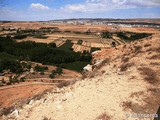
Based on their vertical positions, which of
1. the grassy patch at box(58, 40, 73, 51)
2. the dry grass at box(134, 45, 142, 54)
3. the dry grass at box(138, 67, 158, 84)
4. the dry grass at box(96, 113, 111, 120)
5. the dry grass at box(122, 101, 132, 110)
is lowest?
the grassy patch at box(58, 40, 73, 51)

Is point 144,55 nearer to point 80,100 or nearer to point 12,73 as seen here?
point 80,100

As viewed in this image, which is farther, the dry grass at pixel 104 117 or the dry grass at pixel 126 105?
the dry grass at pixel 126 105

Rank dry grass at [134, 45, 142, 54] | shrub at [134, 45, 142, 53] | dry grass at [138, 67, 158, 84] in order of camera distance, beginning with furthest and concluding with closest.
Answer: shrub at [134, 45, 142, 53] → dry grass at [134, 45, 142, 54] → dry grass at [138, 67, 158, 84]

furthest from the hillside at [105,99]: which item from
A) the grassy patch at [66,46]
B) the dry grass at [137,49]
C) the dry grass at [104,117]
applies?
the grassy patch at [66,46]

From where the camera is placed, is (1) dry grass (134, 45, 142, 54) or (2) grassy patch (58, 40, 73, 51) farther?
(2) grassy patch (58, 40, 73, 51)

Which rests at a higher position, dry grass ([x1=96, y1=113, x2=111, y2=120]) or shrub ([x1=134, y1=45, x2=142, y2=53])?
shrub ([x1=134, y1=45, x2=142, y2=53])

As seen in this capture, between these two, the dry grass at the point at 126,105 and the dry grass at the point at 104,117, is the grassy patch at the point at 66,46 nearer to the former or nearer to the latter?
the dry grass at the point at 126,105

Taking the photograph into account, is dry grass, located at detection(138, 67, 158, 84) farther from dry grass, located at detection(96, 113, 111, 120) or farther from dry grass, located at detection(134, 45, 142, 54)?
dry grass, located at detection(134, 45, 142, 54)

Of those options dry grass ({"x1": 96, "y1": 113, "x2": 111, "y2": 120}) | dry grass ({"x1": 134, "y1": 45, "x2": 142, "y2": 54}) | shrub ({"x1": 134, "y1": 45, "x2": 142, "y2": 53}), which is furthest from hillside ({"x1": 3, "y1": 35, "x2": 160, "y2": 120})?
shrub ({"x1": 134, "y1": 45, "x2": 142, "y2": 53})
